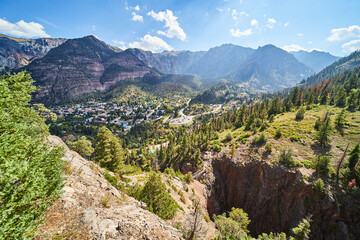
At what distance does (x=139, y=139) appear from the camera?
109 metres

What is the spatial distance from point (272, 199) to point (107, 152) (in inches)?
1490

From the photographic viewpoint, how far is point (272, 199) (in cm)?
2811

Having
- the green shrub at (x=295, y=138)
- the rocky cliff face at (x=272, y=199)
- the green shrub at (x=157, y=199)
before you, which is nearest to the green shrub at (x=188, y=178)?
the rocky cliff face at (x=272, y=199)

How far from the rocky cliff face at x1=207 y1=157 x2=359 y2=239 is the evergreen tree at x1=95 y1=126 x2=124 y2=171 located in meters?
26.1

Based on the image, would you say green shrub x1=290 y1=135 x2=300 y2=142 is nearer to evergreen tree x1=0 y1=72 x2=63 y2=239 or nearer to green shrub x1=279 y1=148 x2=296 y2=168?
green shrub x1=279 y1=148 x2=296 y2=168

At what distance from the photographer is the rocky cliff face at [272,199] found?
2002 cm

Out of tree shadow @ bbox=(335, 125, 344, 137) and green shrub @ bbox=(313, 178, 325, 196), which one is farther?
tree shadow @ bbox=(335, 125, 344, 137)

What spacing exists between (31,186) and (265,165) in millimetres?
37402

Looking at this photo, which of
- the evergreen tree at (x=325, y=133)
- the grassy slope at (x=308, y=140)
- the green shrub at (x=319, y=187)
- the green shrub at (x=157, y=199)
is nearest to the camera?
the green shrub at (x=157, y=199)

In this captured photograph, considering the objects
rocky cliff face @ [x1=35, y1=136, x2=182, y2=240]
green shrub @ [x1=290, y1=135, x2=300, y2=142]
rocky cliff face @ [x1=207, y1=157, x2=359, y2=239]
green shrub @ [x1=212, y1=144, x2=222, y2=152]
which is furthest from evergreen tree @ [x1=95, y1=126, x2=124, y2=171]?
green shrub @ [x1=290, y1=135, x2=300, y2=142]

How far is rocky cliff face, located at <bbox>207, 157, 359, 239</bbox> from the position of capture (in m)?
20.0

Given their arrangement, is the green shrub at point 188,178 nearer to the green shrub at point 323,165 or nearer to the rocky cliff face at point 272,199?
the rocky cliff face at point 272,199

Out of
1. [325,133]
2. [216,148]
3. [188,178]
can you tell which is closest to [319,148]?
[325,133]

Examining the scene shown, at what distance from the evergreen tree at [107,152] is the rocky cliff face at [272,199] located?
26.1 m
